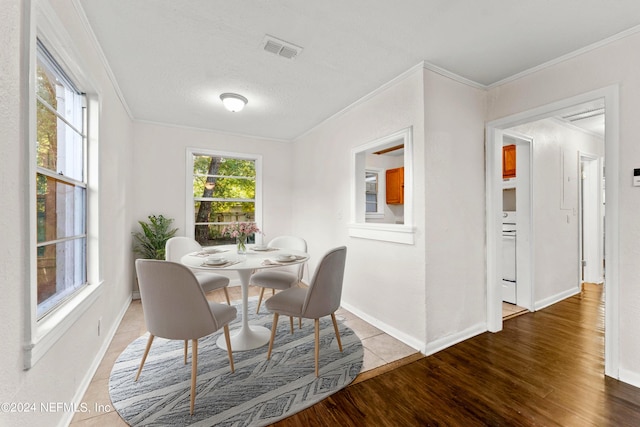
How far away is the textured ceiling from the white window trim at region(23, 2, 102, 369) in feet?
1.34

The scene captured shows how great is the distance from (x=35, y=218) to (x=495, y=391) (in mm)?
2755

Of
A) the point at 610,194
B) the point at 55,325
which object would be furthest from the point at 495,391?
the point at 55,325

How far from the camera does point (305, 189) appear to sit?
176 inches

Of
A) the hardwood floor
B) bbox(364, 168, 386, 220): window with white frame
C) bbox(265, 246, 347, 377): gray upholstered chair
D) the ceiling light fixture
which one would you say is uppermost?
the ceiling light fixture

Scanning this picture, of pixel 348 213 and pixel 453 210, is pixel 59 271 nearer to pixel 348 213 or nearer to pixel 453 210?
pixel 348 213

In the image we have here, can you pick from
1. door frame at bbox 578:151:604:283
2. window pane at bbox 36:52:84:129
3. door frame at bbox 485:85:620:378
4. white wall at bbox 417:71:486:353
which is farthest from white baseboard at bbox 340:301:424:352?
door frame at bbox 578:151:604:283

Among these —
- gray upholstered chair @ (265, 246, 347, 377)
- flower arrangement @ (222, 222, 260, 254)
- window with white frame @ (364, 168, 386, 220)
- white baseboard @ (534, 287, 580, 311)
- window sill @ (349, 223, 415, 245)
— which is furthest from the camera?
window with white frame @ (364, 168, 386, 220)

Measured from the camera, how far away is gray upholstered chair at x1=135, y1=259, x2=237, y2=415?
1634 millimetres

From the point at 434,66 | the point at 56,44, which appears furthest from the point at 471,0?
the point at 56,44

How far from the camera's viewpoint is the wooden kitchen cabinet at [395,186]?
5.17 meters

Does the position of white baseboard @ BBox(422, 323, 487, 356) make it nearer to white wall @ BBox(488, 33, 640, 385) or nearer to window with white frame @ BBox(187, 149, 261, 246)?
white wall @ BBox(488, 33, 640, 385)

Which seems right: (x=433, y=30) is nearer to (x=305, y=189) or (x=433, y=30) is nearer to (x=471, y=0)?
(x=471, y=0)

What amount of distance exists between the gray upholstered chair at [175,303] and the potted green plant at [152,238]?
2.16m

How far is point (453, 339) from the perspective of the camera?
2498 millimetres
